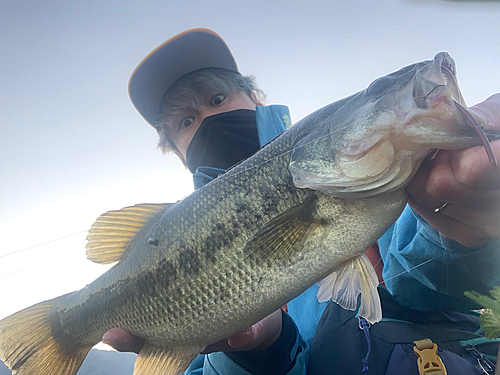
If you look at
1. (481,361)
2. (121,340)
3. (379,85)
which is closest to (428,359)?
(481,361)

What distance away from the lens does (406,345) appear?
121cm

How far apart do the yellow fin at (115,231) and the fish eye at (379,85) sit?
3.41 ft

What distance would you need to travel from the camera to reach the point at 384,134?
2.54 ft

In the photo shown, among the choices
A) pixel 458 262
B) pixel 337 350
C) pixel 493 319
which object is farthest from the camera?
pixel 337 350

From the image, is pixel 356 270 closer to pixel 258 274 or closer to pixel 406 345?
pixel 258 274

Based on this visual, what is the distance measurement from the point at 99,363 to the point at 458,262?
809 centimetres

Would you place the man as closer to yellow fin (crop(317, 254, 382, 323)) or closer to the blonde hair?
the blonde hair

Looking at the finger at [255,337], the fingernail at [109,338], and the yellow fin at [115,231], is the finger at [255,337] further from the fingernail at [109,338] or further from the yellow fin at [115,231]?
the yellow fin at [115,231]

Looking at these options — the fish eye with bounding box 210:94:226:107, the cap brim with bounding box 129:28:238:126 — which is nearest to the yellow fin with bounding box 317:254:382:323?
the fish eye with bounding box 210:94:226:107

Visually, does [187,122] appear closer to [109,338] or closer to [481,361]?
[109,338]

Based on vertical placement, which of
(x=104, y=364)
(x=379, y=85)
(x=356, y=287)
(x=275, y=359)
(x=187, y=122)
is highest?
(x=187, y=122)

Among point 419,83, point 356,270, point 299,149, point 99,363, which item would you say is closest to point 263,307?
point 356,270

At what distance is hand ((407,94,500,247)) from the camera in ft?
2.15

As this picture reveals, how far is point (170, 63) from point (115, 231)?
1982 mm
